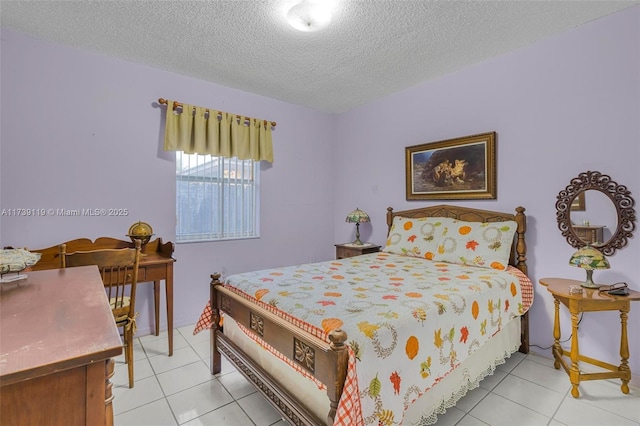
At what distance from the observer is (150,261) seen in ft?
8.28

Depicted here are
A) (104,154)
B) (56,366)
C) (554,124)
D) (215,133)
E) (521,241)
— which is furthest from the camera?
(215,133)

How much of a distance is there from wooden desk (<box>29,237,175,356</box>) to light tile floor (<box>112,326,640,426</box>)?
0.48 metres

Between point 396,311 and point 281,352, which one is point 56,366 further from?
point 396,311

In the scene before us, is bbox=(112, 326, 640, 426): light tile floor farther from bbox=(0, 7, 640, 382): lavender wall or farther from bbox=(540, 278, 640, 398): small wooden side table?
bbox=(0, 7, 640, 382): lavender wall

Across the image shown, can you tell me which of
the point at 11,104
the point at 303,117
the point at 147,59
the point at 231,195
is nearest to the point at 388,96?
the point at 303,117

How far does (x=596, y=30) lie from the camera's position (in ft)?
7.57

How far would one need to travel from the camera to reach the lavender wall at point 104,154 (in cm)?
246

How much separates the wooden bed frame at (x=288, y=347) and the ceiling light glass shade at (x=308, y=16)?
189 cm

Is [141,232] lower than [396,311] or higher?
higher

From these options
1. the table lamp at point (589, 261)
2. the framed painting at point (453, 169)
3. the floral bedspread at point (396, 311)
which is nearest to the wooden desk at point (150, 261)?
the floral bedspread at point (396, 311)

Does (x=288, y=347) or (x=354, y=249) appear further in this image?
(x=354, y=249)

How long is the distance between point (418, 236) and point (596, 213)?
1356 mm

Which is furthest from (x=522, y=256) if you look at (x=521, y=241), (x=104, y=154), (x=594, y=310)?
(x=104, y=154)

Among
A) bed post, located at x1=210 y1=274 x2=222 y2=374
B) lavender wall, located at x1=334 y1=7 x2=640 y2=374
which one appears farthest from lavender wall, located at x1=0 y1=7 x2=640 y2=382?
bed post, located at x1=210 y1=274 x2=222 y2=374
